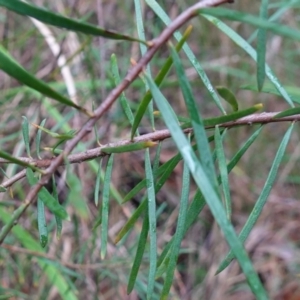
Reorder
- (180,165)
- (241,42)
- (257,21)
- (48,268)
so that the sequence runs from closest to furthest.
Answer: (257,21)
(241,42)
(48,268)
(180,165)

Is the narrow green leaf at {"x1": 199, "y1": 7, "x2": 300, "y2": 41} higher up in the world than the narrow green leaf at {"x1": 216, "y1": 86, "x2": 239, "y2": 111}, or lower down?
higher up

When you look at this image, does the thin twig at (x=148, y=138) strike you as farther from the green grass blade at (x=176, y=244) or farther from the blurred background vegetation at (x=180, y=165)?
the blurred background vegetation at (x=180, y=165)

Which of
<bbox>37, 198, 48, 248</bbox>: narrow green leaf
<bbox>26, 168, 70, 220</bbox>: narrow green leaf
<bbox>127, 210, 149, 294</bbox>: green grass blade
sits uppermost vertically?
<bbox>26, 168, 70, 220</bbox>: narrow green leaf

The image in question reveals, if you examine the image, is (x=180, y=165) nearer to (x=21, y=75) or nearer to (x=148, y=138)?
(x=148, y=138)

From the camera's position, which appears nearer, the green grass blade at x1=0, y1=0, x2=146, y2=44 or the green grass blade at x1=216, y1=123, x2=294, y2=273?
the green grass blade at x1=0, y1=0, x2=146, y2=44

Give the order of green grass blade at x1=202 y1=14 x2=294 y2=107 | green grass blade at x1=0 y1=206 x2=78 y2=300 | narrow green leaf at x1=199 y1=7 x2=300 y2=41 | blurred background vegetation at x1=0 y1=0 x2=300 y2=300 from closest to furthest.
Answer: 1. narrow green leaf at x1=199 y1=7 x2=300 y2=41
2. green grass blade at x1=202 y1=14 x2=294 y2=107
3. green grass blade at x1=0 y1=206 x2=78 y2=300
4. blurred background vegetation at x1=0 y1=0 x2=300 y2=300

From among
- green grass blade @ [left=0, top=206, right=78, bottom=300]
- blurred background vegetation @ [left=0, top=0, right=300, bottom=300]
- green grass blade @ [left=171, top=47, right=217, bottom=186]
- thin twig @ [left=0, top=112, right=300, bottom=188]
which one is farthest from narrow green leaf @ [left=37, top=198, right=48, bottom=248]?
blurred background vegetation @ [left=0, top=0, right=300, bottom=300]

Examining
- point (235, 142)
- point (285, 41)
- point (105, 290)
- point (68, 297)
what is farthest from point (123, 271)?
point (285, 41)

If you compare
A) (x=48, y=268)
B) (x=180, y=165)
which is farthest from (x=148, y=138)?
(x=180, y=165)

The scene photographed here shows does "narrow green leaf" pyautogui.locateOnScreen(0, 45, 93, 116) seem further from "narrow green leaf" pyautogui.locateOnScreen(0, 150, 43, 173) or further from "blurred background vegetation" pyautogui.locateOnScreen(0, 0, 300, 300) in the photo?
"blurred background vegetation" pyautogui.locateOnScreen(0, 0, 300, 300)
